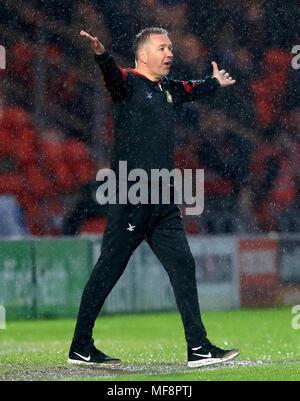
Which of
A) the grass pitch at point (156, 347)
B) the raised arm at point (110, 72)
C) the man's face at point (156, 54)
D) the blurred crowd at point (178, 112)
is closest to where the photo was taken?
the raised arm at point (110, 72)

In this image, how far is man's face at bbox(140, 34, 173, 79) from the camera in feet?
19.6

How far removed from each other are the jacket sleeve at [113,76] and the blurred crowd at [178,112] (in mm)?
9864

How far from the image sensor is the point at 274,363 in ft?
21.0

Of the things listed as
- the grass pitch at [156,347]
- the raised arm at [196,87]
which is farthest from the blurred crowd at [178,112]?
the raised arm at [196,87]

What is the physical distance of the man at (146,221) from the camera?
5844mm

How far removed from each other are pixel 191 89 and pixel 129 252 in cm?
113

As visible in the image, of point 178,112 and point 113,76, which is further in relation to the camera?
point 178,112

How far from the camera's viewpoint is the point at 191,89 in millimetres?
6320

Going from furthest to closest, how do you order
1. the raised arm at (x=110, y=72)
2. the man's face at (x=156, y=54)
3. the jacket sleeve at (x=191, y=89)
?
the jacket sleeve at (x=191, y=89), the man's face at (x=156, y=54), the raised arm at (x=110, y=72)

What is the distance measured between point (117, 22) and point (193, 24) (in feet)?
4.24

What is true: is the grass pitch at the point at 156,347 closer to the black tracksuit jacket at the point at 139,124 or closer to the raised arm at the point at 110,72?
the black tracksuit jacket at the point at 139,124

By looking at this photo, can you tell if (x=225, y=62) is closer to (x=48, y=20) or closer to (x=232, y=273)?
(x=48, y=20)

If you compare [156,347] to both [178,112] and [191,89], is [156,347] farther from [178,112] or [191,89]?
[178,112]

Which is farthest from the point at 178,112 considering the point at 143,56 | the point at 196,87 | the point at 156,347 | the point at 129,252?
the point at 129,252
